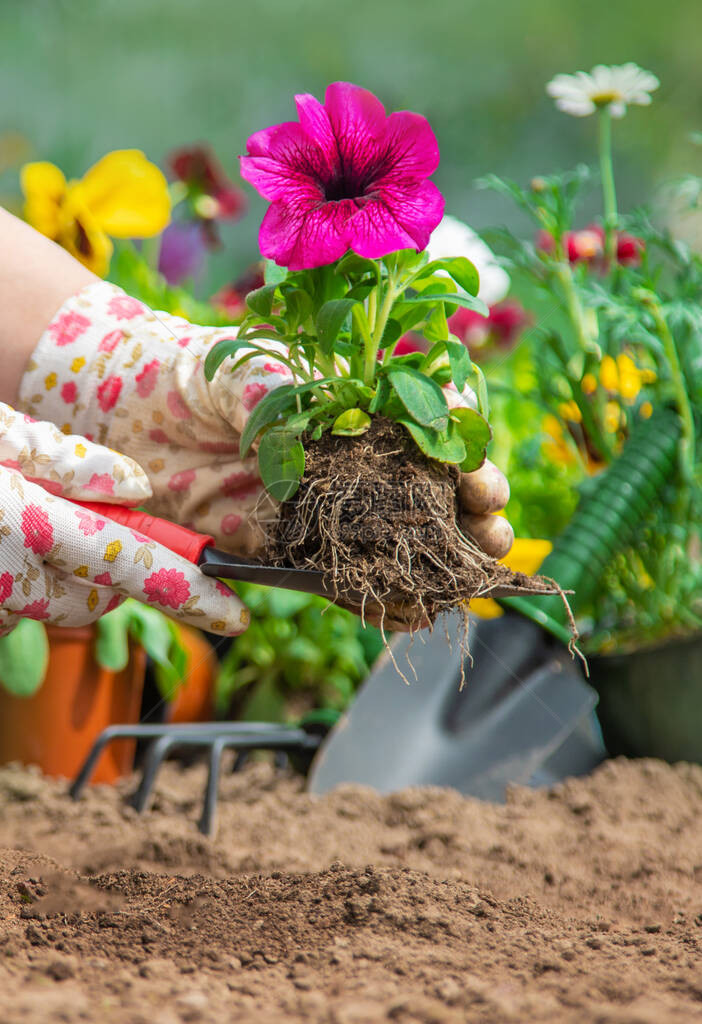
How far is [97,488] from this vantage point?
0.72 metres

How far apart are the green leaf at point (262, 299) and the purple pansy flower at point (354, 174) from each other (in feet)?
0.09

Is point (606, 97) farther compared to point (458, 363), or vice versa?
point (606, 97)

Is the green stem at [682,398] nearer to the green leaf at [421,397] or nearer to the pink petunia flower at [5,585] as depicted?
the green leaf at [421,397]

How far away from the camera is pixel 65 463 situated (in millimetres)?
710

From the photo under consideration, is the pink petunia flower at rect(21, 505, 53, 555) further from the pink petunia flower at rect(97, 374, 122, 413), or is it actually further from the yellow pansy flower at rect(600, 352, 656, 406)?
the yellow pansy flower at rect(600, 352, 656, 406)

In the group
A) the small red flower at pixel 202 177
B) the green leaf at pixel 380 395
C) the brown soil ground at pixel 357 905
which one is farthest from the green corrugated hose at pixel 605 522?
the small red flower at pixel 202 177

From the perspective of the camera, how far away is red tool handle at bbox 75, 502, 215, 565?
2.41 feet

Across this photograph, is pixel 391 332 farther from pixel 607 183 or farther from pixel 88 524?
pixel 607 183

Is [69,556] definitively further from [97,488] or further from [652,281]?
[652,281]

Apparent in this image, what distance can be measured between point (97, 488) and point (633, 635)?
1.06m

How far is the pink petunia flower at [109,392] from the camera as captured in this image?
877 millimetres

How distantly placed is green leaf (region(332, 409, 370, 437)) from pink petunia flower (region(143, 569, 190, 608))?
186 mm

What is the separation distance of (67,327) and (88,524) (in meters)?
0.29

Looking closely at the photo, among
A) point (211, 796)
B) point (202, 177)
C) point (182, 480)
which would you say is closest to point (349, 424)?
point (182, 480)
